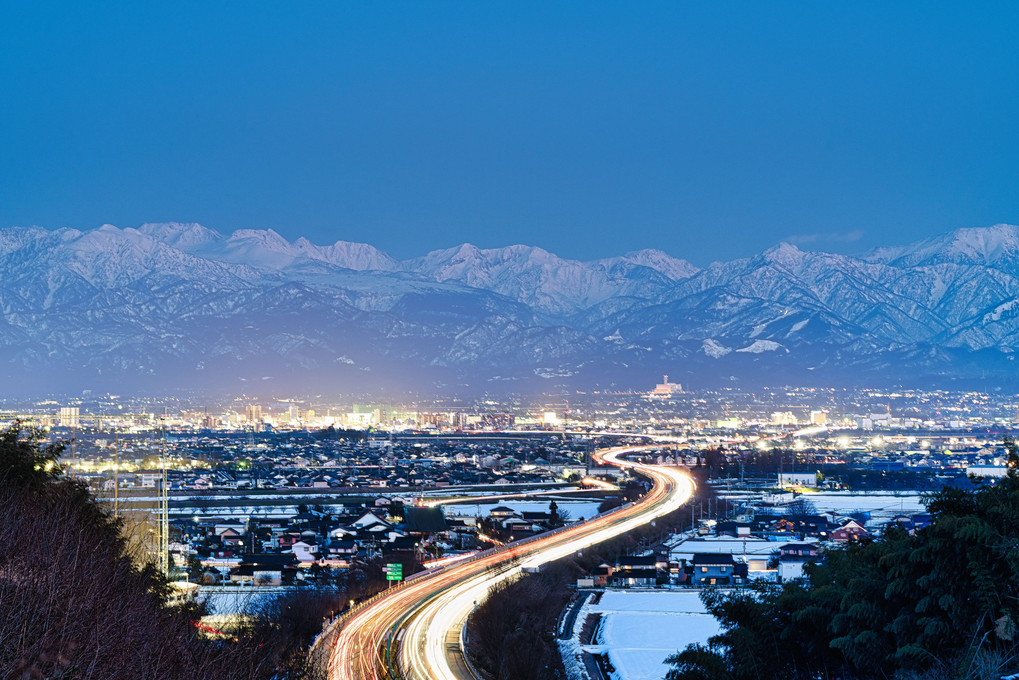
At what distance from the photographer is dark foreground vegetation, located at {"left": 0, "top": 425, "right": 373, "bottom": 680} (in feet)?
24.1

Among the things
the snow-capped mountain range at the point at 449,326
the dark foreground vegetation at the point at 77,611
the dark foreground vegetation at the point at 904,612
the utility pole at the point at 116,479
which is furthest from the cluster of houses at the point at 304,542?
the snow-capped mountain range at the point at 449,326

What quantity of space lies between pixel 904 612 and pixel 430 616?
8.60 m

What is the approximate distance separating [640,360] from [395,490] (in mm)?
89015

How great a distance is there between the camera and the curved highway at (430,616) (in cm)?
1598

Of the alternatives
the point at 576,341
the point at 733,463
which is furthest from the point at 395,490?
the point at 576,341

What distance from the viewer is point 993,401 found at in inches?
4237

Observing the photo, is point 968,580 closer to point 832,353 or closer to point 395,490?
point 395,490

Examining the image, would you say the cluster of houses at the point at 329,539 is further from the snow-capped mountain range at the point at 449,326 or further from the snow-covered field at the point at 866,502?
the snow-capped mountain range at the point at 449,326

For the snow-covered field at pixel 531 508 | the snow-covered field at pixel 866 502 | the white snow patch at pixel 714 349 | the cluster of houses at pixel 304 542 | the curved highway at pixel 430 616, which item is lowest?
the curved highway at pixel 430 616

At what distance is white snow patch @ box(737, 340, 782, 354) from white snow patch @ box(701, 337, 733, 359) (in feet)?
5.83

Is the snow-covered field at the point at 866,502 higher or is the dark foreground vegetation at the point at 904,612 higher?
the dark foreground vegetation at the point at 904,612

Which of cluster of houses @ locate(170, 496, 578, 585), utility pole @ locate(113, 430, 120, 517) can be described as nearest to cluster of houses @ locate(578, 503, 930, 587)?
cluster of houses @ locate(170, 496, 578, 585)

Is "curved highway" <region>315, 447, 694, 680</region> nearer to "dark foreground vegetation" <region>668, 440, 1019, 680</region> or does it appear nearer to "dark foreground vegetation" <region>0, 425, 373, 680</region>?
"dark foreground vegetation" <region>0, 425, 373, 680</region>

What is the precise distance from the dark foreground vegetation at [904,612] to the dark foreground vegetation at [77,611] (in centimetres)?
472
